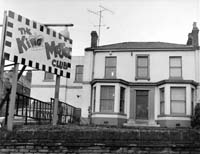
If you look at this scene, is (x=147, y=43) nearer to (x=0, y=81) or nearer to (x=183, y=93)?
(x=183, y=93)

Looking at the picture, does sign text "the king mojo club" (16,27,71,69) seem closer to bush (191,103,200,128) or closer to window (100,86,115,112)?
window (100,86,115,112)

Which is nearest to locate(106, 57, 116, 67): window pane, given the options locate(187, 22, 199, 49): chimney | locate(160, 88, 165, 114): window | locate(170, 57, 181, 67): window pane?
locate(160, 88, 165, 114): window

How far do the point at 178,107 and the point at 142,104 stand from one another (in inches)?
101

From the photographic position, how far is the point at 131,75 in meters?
19.2

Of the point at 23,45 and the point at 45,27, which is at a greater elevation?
the point at 45,27

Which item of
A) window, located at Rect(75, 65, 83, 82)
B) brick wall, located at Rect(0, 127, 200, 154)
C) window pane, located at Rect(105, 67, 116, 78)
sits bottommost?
brick wall, located at Rect(0, 127, 200, 154)

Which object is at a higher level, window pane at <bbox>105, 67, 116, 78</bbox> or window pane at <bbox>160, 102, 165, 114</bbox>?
window pane at <bbox>105, 67, 116, 78</bbox>

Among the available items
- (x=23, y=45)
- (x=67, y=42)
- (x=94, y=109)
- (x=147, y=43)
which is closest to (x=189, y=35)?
(x=147, y=43)

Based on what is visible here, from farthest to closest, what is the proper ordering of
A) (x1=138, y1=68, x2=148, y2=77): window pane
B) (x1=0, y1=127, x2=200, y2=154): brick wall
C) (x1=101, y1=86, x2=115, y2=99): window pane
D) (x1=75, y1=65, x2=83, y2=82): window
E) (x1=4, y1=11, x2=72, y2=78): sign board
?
(x1=75, y1=65, x2=83, y2=82): window < (x1=138, y1=68, x2=148, y2=77): window pane < (x1=101, y1=86, x2=115, y2=99): window pane < (x1=4, y1=11, x2=72, y2=78): sign board < (x1=0, y1=127, x2=200, y2=154): brick wall

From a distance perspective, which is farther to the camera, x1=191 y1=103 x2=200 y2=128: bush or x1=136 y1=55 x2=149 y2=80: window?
x1=136 y1=55 x2=149 y2=80: window

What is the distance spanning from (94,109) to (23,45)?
490 inches

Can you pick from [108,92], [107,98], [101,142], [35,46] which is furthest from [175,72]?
[101,142]

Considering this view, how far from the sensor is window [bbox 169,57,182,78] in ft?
61.3

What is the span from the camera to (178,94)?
57.5 ft
